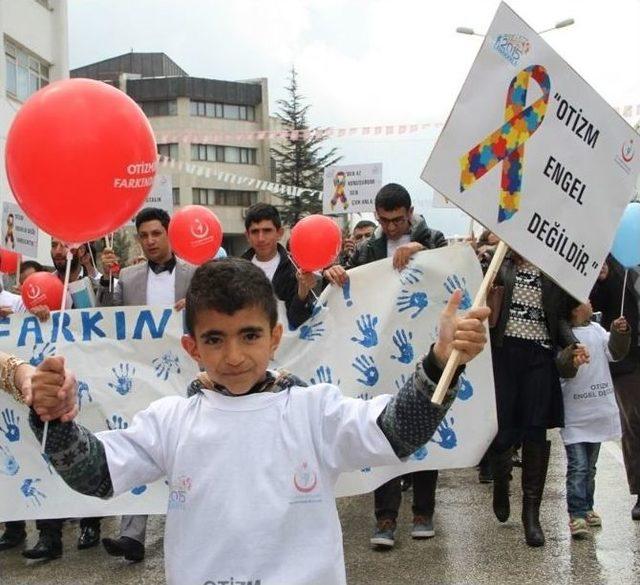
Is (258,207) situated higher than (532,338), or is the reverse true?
(258,207)

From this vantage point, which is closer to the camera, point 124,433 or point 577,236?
point 124,433

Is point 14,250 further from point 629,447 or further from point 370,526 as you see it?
point 629,447

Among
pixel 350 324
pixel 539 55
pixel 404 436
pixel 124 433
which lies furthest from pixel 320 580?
pixel 350 324

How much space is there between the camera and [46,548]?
5.54m

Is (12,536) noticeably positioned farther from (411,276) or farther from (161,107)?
(161,107)

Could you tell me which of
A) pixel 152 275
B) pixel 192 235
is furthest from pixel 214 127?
pixel 152 275

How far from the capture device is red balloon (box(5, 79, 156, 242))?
3539 millimetres

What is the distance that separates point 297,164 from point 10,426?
52.9 metres

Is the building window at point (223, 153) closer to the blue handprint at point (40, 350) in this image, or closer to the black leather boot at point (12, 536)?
the black leather boot at point (12, 536)

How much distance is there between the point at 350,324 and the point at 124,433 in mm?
3175

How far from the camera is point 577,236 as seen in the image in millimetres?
2949

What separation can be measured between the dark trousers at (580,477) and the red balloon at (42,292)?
322 centimetres

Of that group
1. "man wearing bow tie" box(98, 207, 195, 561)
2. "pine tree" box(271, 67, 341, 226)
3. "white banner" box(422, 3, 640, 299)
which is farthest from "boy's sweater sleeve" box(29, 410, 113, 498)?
"pine tree" box(271, 67, 341, 226)

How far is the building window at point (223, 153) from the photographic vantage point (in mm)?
60959
